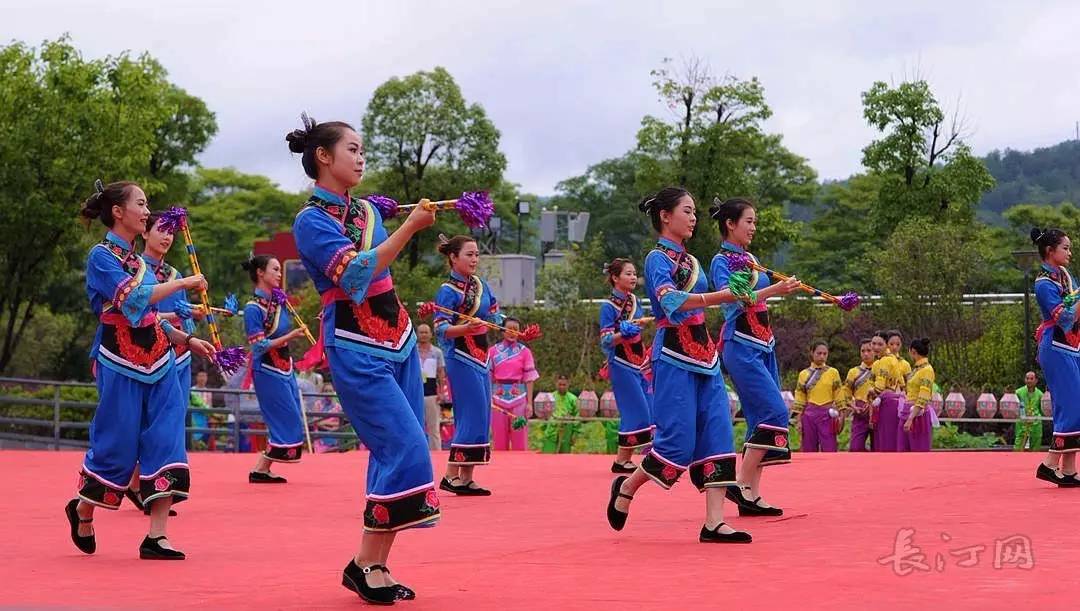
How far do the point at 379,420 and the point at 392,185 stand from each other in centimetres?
3835

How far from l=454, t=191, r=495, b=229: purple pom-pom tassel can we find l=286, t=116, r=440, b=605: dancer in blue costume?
0.15m

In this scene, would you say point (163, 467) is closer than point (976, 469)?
Yes

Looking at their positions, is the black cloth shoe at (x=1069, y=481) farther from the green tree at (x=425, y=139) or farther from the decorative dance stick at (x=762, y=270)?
the green tree at (x=425, y=139)

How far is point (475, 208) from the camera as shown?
5566 mm

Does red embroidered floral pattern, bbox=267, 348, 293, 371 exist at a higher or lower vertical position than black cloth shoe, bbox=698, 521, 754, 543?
higher

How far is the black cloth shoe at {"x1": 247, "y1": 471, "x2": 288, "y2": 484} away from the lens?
40.9 feet

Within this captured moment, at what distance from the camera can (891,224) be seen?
138 feet

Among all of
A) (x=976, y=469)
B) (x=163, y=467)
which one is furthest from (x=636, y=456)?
(x=163, y=467)

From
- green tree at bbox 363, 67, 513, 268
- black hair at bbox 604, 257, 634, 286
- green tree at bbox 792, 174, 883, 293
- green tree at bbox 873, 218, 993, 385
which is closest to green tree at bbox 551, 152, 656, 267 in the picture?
green tree at bbox 792, 174, 883, 293

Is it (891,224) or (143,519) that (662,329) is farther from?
(891,224)

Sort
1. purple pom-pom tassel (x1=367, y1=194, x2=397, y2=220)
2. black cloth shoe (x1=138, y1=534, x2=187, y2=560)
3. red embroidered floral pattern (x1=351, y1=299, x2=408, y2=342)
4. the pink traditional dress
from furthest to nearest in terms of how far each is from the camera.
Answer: the pink traditional dress
black cloth shoe (x1=138, y1=534, x2=187, y2=560)
purple pom-pom tassel (x1=367, y1=194, x2=397, y2=220)
red embroidered floral pattern (x1=351, y1=299, x2=408, y2=342)

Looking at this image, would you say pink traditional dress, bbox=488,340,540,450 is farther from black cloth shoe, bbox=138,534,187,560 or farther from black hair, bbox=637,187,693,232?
black cloth shoe, bbox=138,534,187,560

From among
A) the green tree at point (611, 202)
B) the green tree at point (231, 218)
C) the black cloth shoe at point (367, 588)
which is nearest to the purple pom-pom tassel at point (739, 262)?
the black cloth shoe at point (367, 588)

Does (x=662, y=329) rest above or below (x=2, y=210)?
below
